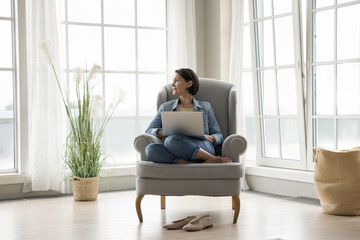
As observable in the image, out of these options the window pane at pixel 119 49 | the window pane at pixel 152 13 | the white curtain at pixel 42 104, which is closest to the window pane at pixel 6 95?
the white curtain at pixel 42 104

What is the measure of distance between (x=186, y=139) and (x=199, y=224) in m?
0.64

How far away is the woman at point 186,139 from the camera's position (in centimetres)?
378

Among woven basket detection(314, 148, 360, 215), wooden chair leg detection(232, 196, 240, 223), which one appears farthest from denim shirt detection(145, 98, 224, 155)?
woven basket detection(314, 148, 360, 215)

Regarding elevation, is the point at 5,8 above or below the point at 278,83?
above

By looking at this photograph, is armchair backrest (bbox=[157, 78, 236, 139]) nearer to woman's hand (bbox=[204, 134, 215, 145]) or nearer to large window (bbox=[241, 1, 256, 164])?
woman's hand (bbox=[204, 134, 215, 145])

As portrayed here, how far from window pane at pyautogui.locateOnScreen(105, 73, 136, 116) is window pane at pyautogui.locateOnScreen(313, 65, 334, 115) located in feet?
6.18

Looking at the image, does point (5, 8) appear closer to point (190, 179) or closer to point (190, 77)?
point (190, 77)

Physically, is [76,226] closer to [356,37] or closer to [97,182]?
[97,182]

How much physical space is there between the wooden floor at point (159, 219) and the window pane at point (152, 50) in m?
1.47

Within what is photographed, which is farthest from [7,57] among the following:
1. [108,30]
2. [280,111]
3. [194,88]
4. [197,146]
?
[280,111]

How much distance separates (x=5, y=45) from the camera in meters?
4.97

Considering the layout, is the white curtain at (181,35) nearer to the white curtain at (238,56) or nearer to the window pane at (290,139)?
the white curtain at (238,56)

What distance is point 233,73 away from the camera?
17.7 ft

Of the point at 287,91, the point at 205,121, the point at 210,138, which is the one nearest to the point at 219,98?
the point at 205,121
